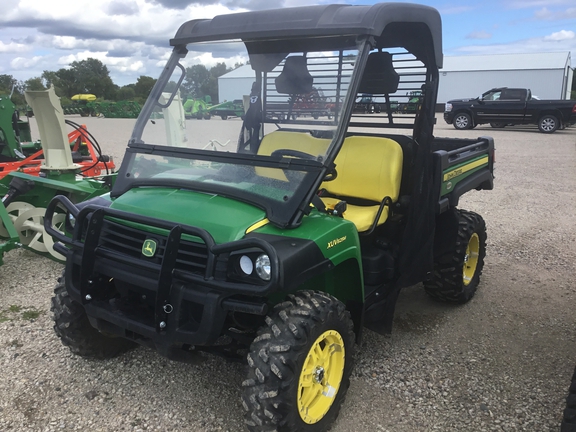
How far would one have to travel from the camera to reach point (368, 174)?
12.3 ft

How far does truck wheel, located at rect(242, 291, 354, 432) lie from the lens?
2.30 meters

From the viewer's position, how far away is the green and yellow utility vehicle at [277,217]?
7.66ft

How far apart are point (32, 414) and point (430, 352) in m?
2.54

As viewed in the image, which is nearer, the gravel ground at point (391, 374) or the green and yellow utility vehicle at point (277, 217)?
the green and yellow utility vehicle at point (277, 217)

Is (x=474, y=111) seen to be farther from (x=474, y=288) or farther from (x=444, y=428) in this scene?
(x=444, y=428)

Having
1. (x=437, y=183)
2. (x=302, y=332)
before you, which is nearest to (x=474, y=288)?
(x=437, y=183)

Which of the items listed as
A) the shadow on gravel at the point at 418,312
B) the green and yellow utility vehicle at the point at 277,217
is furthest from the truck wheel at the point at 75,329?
the shadow on gravel at the point at 418,312

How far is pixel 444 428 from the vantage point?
2.75 m

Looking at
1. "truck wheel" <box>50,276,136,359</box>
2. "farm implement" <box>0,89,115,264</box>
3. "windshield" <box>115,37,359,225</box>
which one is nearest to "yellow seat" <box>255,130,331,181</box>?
"windshield" <box>115,37,359,225</box>

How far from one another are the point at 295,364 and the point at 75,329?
151cm

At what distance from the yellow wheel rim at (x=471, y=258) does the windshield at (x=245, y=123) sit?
2109 mm

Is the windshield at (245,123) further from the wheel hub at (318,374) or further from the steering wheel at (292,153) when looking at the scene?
the wheel hub at (318,374)

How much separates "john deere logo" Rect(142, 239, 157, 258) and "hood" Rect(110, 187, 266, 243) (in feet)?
0.48

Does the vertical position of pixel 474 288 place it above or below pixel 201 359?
below
